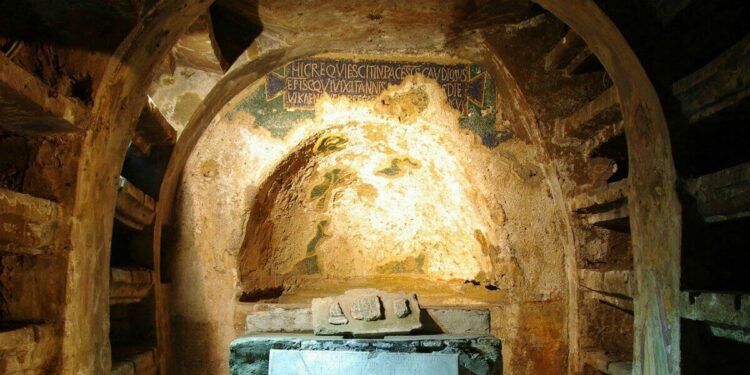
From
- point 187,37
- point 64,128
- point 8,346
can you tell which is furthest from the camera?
point 187,37

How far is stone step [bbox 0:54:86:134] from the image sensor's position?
1677 millimetres

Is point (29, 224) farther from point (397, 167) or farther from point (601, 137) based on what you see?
point (397, 167)

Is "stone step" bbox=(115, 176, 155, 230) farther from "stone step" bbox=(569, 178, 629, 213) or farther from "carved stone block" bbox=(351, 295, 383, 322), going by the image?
"stone step" bbox=(569, 178, 629, 213)

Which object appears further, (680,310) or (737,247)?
(737,247)

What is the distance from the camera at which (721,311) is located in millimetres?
2072

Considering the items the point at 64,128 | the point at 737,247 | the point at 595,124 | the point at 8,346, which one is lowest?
the point at 8,346

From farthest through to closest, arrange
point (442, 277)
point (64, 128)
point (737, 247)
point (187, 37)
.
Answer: point (442, 277)
point (187, 37)
point (737, 247)
point (64, 128)

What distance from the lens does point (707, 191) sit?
2.19 m

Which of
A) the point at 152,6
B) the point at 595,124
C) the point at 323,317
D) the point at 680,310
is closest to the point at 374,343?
the point at 323,317

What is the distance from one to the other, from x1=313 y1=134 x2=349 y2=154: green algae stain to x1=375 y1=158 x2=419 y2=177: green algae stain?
476 mm

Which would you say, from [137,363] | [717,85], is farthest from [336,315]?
[717,85]

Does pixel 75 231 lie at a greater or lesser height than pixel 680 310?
greater

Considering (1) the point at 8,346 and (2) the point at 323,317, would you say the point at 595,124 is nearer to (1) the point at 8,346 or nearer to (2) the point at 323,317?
(2) the point at 323,317

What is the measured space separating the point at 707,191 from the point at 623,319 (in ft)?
6.42
